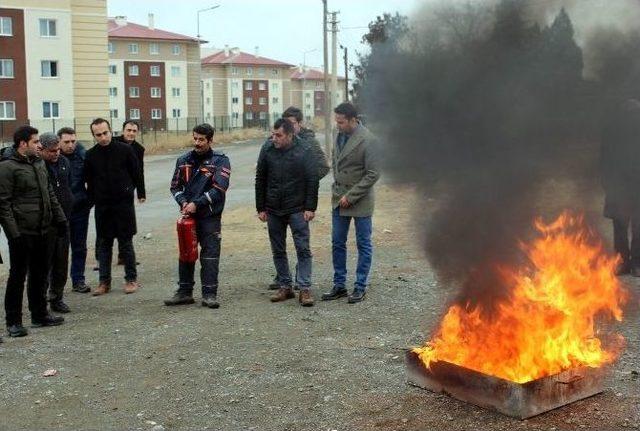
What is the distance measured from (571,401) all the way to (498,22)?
7.56 ft

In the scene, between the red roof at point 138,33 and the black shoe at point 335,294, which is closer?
the black shoe at point 335,294

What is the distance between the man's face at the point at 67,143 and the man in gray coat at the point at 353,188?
117 inches

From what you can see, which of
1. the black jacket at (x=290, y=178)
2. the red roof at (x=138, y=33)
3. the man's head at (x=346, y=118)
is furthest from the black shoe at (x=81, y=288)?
the red roof at (x=138, y=33)

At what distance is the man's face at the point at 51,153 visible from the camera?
23.4 ft

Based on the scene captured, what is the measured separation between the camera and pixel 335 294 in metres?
7.39

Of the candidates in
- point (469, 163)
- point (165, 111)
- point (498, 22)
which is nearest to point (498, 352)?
point (469, 163)

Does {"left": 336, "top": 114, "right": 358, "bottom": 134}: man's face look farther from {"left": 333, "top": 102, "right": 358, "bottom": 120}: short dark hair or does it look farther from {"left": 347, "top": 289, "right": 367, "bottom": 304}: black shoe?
{"left": 347, "top": 289, "right": 367, "bottom": 304}: black shoe

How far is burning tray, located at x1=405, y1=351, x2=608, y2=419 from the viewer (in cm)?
415

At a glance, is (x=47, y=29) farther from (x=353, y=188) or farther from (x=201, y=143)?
(x=353, y=188)

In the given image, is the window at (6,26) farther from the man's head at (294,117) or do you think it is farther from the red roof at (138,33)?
the man's head at (294,117)

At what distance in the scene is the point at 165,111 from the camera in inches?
3022

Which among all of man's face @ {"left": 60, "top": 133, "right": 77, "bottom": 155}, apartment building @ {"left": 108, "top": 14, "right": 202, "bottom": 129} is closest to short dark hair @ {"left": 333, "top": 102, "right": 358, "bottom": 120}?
man's face @ {"left": 60, "top": 133, "right": 77, "bottom": 155}

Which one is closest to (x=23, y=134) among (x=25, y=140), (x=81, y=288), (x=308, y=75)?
(x=25, y=140)

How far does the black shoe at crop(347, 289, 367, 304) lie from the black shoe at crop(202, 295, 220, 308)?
4.33 ft
